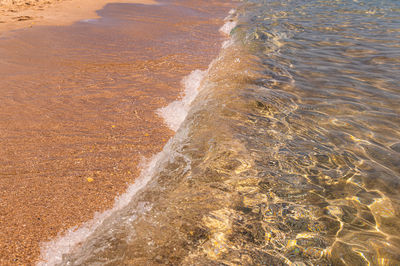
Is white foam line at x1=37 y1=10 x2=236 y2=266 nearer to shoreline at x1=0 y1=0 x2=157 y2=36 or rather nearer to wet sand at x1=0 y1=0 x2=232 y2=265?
wet sand at x1=0 y1=0 x2=232 y2=265

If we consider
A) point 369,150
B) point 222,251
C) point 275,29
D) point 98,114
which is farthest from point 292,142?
point 275,29

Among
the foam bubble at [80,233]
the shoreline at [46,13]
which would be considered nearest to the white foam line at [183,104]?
the foam bubble at [80,233]

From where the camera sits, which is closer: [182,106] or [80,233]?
[80,233]

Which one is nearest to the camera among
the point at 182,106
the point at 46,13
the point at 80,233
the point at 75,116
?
the point at 80,233

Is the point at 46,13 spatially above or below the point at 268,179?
→ above

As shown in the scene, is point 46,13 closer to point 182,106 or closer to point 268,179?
point 182,106

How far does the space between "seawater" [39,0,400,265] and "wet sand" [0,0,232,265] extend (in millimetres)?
279

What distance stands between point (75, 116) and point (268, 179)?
2561 millimetres

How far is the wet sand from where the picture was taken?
2.10 metres

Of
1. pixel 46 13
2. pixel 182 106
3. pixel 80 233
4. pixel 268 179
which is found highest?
pixel 46 13

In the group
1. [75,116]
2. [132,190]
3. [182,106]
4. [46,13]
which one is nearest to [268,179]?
[132,190]

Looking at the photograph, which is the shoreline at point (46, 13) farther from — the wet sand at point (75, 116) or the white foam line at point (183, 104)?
the white foam line at point (183, 104)

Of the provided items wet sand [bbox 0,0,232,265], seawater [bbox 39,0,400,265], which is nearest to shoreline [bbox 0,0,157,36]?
wet sand [bbox 0,0,232,265]

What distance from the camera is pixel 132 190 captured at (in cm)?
231
